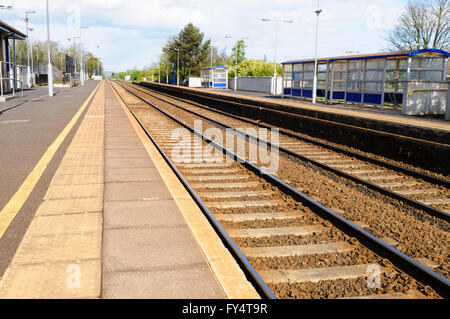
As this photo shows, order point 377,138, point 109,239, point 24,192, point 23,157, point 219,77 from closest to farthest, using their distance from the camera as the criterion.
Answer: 1. point 109,239
2. point 24,192
3. point 23,157
4. point 377,138
5. point 219,77

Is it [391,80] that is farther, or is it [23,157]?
[391,80]

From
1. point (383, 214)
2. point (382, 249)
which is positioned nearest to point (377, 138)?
point (383, 214)

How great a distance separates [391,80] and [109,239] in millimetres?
20963

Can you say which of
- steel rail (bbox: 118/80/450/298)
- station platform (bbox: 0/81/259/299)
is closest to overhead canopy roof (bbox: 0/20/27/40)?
station platform (bbox: 0/81/259/299)

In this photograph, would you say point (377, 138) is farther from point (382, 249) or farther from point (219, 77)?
point (219, 77)

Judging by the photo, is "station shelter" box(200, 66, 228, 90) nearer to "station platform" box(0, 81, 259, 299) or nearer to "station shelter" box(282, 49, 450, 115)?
"station shelter" box(282, 49, 450, 115)

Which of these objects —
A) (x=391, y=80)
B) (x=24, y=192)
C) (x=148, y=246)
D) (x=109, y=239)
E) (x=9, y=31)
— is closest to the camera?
(x=148, y=246)

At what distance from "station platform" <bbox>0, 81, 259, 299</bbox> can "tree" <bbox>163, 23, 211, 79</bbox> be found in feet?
298

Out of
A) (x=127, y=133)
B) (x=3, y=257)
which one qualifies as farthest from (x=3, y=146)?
(x=3, y=257)

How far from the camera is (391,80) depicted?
2200 centimetres

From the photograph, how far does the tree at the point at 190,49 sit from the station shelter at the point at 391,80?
69870 mm

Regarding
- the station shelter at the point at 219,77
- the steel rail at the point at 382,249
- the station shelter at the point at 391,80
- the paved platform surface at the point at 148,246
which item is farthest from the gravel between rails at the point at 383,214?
the station shelter at the point at 219,77

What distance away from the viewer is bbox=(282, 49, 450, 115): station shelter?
1926 cm

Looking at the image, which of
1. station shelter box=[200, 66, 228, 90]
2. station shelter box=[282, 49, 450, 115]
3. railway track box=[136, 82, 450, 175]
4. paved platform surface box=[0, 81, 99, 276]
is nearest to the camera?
paved platform surface box=[0, 81, 99, 276]
